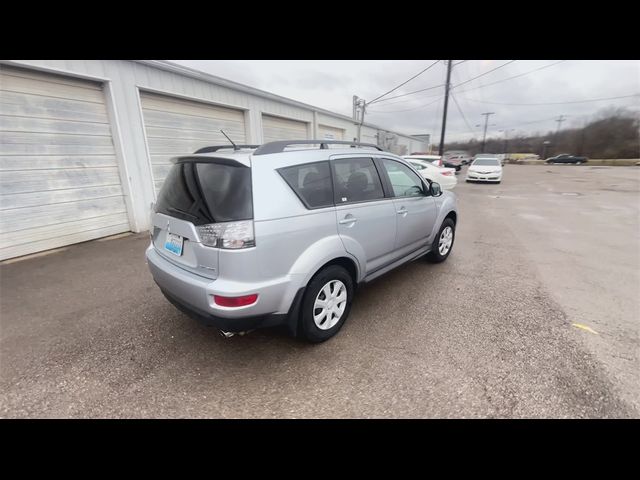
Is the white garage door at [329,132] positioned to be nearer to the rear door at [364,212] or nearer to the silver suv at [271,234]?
the rear door at [364,212]

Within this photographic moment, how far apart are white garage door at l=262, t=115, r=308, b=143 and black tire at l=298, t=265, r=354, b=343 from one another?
26.4 feet

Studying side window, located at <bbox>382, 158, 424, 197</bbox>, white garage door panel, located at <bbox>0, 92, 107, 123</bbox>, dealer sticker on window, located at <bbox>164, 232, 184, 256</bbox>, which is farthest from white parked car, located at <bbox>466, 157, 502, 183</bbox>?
dealer sticker on window, located at <bbox>164, 232, 184, 256</bbox>

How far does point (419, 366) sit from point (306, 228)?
143cm

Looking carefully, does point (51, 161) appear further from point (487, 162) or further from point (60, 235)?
point (487, 162)

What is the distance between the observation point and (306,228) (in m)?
2.30

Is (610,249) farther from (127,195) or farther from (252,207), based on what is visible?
(127,195)

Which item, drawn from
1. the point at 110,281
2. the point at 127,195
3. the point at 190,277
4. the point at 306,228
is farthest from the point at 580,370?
the point at 127,195

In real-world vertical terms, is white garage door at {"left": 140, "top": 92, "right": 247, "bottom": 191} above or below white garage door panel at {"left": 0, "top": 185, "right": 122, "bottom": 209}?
above

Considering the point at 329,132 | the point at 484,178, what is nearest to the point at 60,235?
the point at 329,132

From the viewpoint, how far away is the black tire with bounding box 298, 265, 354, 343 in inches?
94.0

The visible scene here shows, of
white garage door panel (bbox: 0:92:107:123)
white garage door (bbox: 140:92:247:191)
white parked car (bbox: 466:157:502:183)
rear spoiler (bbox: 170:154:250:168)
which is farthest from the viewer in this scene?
white parked car (bbox: 466:157:502:183)

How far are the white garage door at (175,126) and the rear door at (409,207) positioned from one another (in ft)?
18.6

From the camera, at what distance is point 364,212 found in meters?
2.83

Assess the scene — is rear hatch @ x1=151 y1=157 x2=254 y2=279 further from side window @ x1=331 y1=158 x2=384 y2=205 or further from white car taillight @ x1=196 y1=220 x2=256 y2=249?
side window @ x1=331 y1=158 x2=384 y2=205
